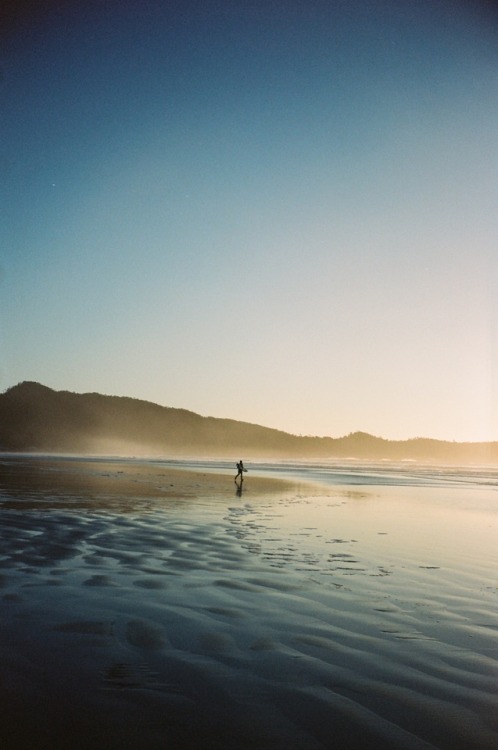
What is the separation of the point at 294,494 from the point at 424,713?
22.8 meters

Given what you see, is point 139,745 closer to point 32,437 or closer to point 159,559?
point 159,559

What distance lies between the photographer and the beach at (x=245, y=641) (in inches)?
149

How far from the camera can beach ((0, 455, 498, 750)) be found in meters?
3.79

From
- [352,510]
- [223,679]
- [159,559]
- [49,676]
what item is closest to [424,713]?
[223,679]

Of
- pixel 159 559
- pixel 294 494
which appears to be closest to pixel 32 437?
pixel 294 494

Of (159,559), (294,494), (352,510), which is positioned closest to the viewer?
(159,559)

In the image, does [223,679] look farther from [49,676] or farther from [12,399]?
[12,399]

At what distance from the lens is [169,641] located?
553 centimetres

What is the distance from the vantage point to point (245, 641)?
5648mm

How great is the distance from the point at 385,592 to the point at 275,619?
2360 millimetres

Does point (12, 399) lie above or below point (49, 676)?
above

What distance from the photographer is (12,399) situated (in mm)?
192500

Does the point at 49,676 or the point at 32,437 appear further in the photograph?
the point at 32,437

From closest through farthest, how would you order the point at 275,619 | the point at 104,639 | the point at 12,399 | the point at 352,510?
1. the point at 104,639
2. the point at 275,619
3. the point at 352,510
4. the point at 12,399
